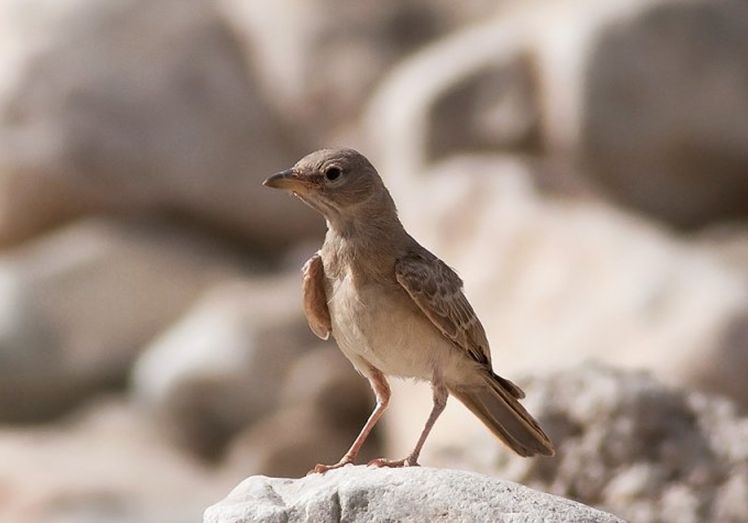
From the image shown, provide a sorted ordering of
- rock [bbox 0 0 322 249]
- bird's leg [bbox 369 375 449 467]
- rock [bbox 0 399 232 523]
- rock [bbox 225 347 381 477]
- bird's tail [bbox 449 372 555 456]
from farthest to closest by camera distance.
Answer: rock [bbox 0 0 322 249] < rock [bbox 225 347 381 477] < rock [bbox 0 399 232 523] < bird's tail [bbox 449 372 555 456] < bird's leg [bbox 369 375 449 467]

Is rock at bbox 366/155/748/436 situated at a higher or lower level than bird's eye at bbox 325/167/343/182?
higher

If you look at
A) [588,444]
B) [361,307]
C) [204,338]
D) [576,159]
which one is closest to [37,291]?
[204,338]

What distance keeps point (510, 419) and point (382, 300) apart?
2.96 feet

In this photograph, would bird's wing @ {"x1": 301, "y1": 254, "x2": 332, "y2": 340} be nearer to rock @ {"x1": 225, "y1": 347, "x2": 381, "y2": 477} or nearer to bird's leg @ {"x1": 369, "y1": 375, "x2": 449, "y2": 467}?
bird's leg @ {"x1": 369, "y1": 375, "x2": 449, "y2": 467}

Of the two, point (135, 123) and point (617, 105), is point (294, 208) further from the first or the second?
point (617, 105)

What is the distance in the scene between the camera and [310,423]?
15.2 meters

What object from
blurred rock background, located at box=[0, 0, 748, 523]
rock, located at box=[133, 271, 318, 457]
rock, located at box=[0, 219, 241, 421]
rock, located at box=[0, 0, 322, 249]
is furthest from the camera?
rock, located at box=[0, 0, 322, 249]

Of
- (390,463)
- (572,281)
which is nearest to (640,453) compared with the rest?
(390,463)

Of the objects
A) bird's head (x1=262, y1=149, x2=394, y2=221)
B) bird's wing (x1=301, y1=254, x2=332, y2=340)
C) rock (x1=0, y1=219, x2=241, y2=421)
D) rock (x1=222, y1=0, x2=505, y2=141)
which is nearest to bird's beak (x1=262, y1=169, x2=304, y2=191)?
bird's head (x1=262, y1=149, x2=394, y2=221)

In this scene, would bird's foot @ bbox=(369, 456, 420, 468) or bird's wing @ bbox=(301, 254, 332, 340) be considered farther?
bird's wing @ bbox=(301, 254, 332, 340)

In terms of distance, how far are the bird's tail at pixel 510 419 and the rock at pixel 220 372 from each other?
Result: 334 inches

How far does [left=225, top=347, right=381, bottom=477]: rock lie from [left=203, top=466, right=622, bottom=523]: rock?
8398 mm

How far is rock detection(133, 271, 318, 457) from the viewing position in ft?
51.4

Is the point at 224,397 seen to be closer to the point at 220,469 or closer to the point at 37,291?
the point at 220,469
